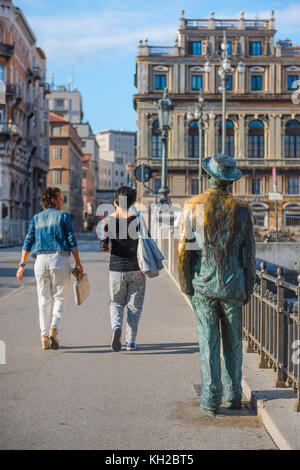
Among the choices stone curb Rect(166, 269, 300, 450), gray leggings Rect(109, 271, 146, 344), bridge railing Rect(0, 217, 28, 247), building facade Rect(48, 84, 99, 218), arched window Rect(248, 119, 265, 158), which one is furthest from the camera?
building facade Rect(48, 84, 99, 218)

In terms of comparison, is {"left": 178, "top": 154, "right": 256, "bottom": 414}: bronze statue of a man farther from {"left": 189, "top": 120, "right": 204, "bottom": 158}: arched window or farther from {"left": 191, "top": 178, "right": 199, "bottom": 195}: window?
{"left": 189, "top": 120, "right": 204, "bottom": 158}: arched window

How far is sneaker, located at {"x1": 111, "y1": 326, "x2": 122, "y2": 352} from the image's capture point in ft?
24.1

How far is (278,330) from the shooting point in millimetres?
5609

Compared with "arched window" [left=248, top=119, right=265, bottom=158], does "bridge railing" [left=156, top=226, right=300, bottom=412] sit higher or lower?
lower

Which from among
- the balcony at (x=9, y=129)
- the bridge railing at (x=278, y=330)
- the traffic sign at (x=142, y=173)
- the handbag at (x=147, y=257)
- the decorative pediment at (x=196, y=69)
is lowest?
the bridge railing at (x=278, y=330)

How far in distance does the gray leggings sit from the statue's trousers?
8.33ft

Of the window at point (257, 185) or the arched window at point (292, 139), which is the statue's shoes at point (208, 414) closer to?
the window at point (257, 185)

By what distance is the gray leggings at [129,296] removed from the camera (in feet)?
24.5

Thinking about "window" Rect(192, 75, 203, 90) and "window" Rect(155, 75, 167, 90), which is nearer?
"window" Rect(155, 75, 167, 90)

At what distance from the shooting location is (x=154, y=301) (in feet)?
40.4

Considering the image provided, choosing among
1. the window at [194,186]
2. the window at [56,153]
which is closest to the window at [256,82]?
the window at [194,186]

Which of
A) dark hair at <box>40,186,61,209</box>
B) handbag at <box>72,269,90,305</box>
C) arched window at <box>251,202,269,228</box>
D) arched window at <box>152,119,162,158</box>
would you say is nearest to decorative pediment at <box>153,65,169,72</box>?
arched window at <box>152,119,162,158</box>

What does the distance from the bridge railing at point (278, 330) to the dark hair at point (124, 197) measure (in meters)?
1.78

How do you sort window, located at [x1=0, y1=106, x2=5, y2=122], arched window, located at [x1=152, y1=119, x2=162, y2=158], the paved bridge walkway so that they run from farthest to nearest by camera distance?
arched window, located at [x1=152, y1=119, x2=162, y2=158] < window, located at [x1=0, y1=106, x2=5, y2=122] < the paved bridge walkway
